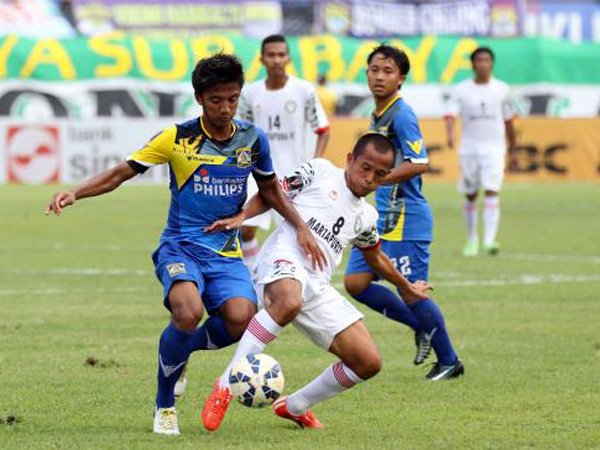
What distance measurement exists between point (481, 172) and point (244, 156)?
1140cm

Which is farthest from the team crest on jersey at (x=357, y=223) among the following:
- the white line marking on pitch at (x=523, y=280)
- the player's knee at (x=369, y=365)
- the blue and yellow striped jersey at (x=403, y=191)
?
the white line marking on pitch at (x=523, y=280)

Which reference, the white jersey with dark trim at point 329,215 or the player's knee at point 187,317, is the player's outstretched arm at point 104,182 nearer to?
the player's knee at point 187,317

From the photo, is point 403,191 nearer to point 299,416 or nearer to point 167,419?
point 299,416

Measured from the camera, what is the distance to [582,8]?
48.6 m

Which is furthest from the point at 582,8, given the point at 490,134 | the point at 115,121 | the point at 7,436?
the point at 7,436

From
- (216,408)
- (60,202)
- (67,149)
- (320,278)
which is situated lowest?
(67,149)

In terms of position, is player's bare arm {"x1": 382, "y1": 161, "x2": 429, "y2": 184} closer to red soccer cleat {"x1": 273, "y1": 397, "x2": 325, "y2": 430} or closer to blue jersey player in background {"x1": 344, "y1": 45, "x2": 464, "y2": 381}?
blue jersey player in background {"x1": 344, "y1": 45, "x2": 464, "y2": 381}

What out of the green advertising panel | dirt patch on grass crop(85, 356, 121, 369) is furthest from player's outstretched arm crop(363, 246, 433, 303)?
the green advertising panel

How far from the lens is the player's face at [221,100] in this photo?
751 cm

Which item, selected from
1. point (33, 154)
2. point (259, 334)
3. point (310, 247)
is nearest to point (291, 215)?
point (310, 247)

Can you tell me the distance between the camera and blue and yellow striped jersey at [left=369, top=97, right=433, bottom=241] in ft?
31.8

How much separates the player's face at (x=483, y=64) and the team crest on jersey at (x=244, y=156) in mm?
10824

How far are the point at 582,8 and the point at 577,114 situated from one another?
30.4 feet

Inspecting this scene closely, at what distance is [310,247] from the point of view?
25.4 feet
